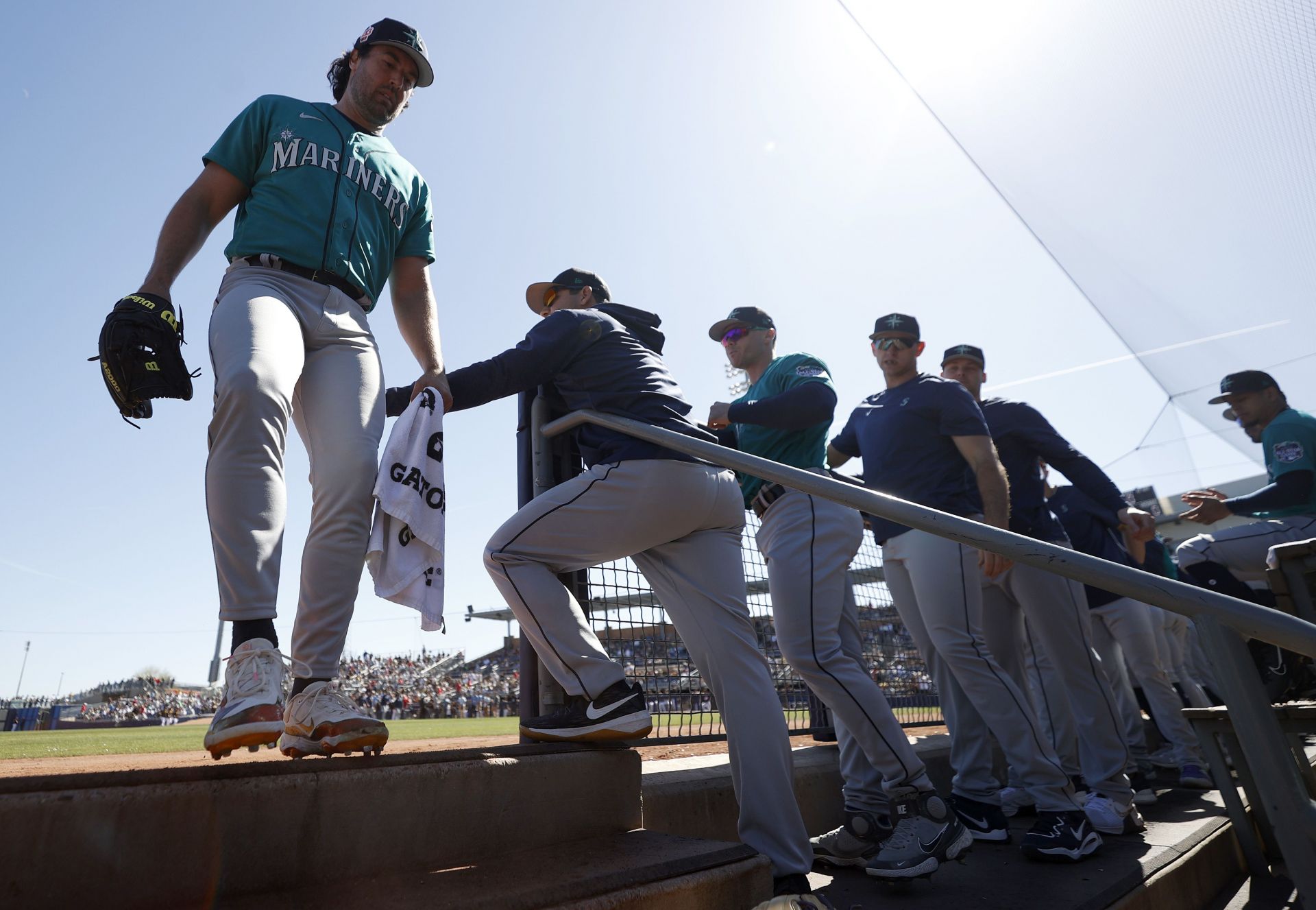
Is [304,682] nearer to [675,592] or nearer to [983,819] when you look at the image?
[675,592]

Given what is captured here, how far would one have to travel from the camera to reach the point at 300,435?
2273 millimetres

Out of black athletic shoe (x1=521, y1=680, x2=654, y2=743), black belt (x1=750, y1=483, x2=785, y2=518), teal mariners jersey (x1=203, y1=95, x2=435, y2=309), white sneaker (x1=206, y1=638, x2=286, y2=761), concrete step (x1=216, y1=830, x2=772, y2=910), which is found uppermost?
teal mariners jersey (x1=203, y1=95, x2=435, y2=309)

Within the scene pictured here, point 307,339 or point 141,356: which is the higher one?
point 307,339

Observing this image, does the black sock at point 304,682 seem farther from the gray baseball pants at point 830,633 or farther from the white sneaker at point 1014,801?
the white sneaker at point 1014,801

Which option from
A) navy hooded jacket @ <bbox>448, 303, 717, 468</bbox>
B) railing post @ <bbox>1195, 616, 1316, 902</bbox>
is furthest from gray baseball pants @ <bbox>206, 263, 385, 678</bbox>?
railing post @ <bbox>1195, 616, 1316, 902</bbox>

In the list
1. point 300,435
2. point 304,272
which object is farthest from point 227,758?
point 304,272

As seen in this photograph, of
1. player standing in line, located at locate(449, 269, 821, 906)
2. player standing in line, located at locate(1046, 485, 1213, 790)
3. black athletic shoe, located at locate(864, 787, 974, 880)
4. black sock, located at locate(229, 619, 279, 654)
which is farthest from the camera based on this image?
player standing in line, located at locate(1046, 485, 1213, 790)

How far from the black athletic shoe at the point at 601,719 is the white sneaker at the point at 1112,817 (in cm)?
211

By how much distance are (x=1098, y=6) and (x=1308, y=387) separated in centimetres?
455

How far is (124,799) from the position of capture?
1.20 m

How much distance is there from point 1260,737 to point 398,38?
9.34ft

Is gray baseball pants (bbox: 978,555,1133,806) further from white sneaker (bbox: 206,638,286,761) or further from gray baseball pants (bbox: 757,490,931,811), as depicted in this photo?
white sneaker (bbox: 206,638,286,761)

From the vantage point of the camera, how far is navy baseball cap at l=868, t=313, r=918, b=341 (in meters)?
3.87

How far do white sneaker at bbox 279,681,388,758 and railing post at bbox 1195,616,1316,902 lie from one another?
1.65 m
